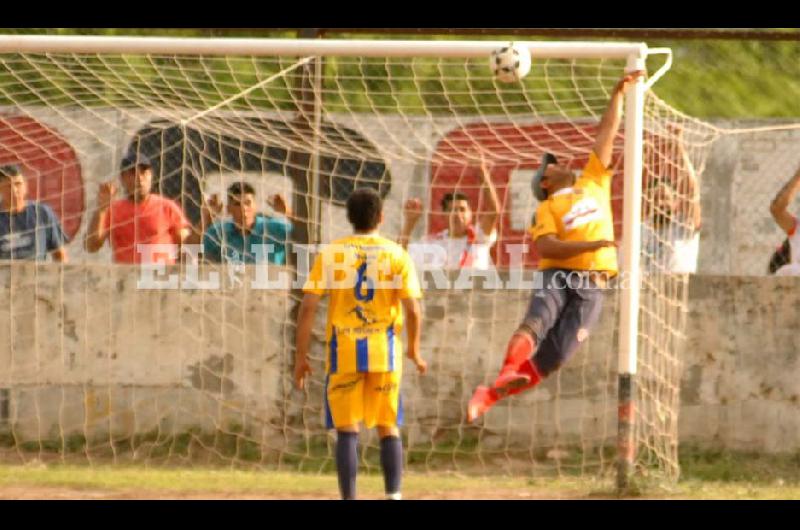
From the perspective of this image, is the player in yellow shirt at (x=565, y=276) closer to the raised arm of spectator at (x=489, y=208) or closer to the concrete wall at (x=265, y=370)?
the concrete wall at (x=265, y=370)

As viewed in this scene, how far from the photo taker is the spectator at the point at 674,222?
9797mm

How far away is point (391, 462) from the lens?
7.38 metres

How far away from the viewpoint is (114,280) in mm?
9898

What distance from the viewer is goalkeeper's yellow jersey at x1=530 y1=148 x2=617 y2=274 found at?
8492 millimetres

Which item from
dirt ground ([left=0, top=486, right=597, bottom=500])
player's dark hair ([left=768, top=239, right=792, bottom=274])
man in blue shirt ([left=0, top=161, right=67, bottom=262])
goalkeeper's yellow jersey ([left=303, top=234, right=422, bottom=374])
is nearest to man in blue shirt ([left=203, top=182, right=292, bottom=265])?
man in blue shirt ([left=0, top=161, right=67, bottom=262])

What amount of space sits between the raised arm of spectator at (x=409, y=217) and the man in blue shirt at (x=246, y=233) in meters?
1.03

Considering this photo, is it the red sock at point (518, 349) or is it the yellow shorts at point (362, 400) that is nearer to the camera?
the yellow shorts at point (362, 400)

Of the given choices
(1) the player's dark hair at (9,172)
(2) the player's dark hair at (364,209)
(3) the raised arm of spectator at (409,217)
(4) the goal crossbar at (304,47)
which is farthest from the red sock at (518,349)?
(1) the player's dark hair at (9,172)

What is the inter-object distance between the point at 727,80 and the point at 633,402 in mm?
8997

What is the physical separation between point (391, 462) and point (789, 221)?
14.3ft

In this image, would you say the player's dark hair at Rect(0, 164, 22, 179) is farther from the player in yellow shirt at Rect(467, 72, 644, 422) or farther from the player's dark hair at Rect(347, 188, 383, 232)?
the player in yellow shirt at Rect(467, 72, 644, 422)

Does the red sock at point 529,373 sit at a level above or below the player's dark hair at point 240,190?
below

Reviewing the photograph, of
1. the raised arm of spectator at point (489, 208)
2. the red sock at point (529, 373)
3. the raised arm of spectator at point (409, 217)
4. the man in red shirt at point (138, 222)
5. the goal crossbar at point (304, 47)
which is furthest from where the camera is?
the raised arm of spectator at point (409, 217)

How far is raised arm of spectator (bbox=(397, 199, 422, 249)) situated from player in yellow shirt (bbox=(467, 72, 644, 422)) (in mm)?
2386
